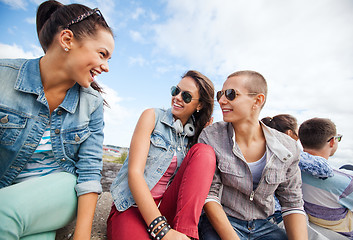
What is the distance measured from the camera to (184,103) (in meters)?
2.65

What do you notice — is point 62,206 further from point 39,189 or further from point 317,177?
point 317,177

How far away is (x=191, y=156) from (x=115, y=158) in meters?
7.83

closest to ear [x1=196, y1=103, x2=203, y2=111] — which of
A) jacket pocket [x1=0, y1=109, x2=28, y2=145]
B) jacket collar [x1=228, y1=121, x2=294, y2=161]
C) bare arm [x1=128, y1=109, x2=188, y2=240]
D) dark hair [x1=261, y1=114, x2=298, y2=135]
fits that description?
jacket collar [x1=228, y1=121, x2=294, y2=161]

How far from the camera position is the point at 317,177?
2.70 meters

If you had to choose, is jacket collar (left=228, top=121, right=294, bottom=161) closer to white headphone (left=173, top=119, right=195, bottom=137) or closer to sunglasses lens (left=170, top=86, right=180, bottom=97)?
white headphone (left=173, top=119, right=195, bottom=137)

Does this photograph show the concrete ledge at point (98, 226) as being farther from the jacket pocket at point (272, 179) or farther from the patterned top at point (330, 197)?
the patterned top at point (330, 197)

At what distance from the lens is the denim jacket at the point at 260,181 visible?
2.15 m

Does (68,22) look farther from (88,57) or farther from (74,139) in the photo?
(74,139)

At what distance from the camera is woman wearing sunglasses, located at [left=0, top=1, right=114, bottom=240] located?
65.4 inches

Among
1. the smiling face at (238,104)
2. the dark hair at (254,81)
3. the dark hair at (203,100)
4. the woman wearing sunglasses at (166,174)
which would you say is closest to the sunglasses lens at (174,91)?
the woman wearing sunglasses at (166,174)

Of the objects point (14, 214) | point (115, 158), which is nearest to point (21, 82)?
point (14, 214)

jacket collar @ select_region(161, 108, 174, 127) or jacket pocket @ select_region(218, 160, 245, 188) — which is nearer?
jacket pocket @ select_region(218, 160, 245, 188)

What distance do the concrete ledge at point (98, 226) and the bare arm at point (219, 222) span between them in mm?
1090

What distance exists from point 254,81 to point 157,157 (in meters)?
1.42
